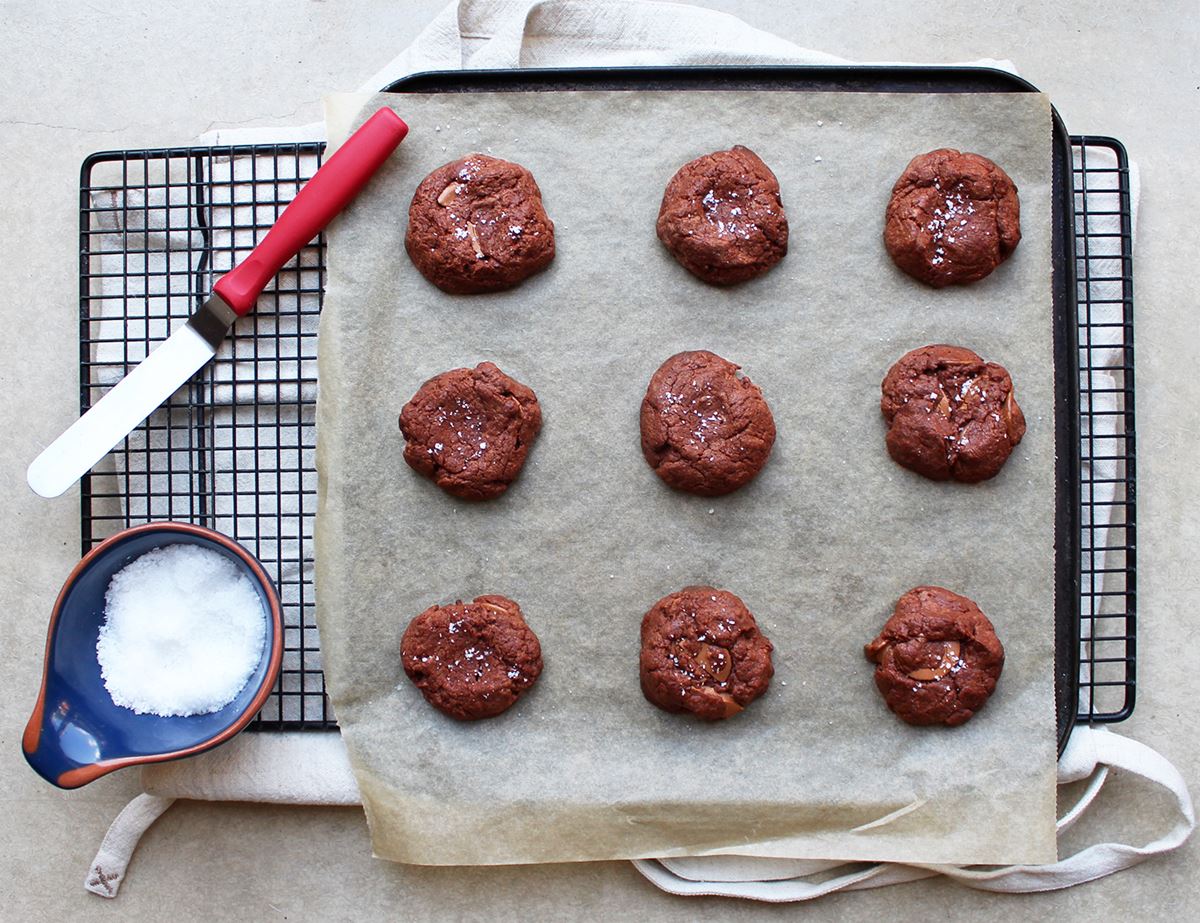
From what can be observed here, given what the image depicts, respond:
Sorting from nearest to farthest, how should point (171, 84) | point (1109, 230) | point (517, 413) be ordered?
point (517, 413)
point (1109, 230)
point (171, 84)

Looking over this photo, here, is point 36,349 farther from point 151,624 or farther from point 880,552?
point 880,552

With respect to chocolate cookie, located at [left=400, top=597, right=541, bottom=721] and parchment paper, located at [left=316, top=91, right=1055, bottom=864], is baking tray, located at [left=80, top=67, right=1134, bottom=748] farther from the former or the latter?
chocolate cookie, located at [left=400, top=597, right=541, bottom=721]

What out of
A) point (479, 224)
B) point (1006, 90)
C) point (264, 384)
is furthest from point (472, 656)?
point (1006, 90)

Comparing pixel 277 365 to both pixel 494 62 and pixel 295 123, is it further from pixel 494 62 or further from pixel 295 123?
pixel 494 62

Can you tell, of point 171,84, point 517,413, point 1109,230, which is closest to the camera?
point 517,413

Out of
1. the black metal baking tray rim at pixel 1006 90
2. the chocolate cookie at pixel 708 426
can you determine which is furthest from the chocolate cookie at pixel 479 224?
the chocolate cookie at pixel 708 426

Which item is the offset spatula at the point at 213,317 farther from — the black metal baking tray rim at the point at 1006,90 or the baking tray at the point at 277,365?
the black metal baking tray rim at the point at 1006,90

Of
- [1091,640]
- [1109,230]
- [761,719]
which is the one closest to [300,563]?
[761,719]
